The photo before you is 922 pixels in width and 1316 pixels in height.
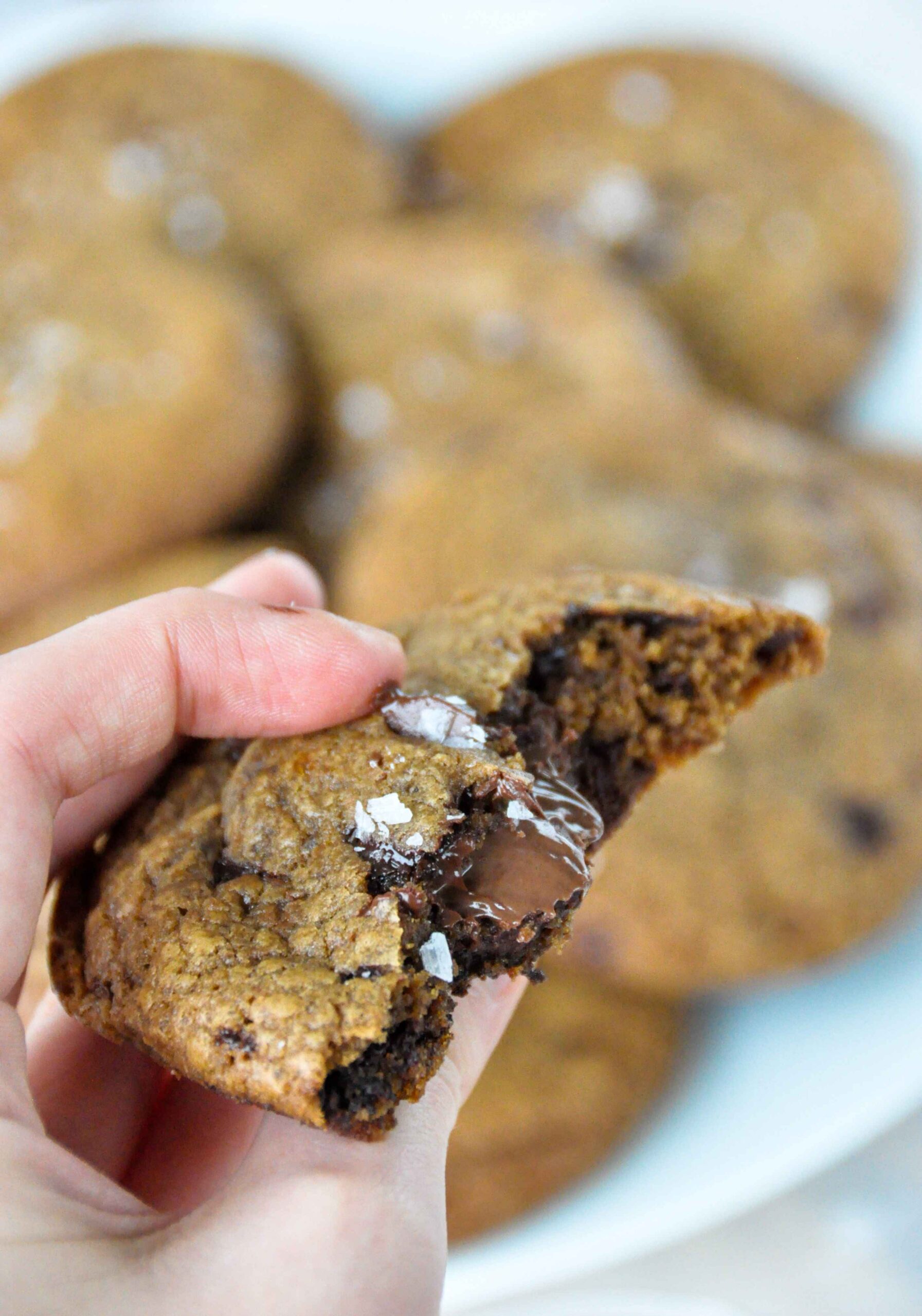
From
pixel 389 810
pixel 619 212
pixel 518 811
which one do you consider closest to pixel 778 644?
pixel 518 811

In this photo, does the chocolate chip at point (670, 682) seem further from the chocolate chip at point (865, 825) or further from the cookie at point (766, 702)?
the chocolate chip at point (865, 825)

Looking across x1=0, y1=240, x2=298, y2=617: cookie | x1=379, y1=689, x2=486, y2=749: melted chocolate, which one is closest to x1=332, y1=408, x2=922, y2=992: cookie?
x1=0, y1=240, x2=298, y2=617: cookie

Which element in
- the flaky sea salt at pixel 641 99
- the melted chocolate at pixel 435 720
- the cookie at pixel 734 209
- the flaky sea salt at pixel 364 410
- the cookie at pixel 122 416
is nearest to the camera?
the melted chocolate at pixel 435 720

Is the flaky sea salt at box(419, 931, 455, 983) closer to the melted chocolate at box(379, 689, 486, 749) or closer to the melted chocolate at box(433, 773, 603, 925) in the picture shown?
the melted chocolate at box(433, 773, 603, 925)

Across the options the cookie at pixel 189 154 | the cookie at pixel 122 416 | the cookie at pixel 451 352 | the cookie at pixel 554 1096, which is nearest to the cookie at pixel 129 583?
the cookie at pixel 122 416

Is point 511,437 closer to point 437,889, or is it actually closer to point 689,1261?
point 437,889
